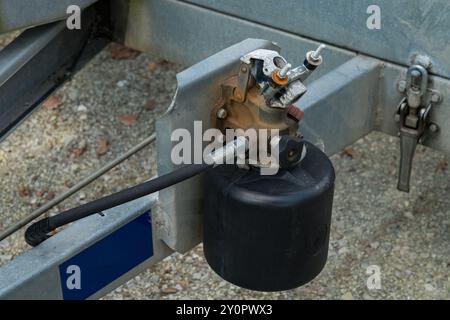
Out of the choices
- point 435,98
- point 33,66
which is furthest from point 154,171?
point 435,98

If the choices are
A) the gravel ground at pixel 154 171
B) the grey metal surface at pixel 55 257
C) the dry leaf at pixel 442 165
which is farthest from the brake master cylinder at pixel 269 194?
the dry leaf at pixel 442 165

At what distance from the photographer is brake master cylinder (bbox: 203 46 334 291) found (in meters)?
1.94

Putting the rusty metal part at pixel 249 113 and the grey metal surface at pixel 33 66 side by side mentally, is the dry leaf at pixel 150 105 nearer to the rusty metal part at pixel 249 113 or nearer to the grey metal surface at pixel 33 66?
the grey metal surface at pixel 33 66

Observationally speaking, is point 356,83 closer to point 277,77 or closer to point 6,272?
point 277,77

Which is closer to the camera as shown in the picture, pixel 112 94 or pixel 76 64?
pixel 76 64

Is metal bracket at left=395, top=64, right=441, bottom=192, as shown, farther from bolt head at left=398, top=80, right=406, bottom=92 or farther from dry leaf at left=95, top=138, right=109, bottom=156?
dry leaf at left=95, top=138, right=109, bottom=156

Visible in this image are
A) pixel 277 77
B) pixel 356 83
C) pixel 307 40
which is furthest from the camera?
pixel 307 40

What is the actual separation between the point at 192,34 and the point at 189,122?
0.97 m

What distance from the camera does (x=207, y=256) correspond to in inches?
84.0

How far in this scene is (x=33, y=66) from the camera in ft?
8.90

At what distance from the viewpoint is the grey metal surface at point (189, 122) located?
1952mm

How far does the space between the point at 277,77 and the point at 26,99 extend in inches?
43.1

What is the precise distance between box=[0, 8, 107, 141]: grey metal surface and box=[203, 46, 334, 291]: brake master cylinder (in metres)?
0.82

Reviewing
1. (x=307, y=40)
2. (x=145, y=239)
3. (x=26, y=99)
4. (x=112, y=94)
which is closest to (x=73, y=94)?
(x=112, y=94)
